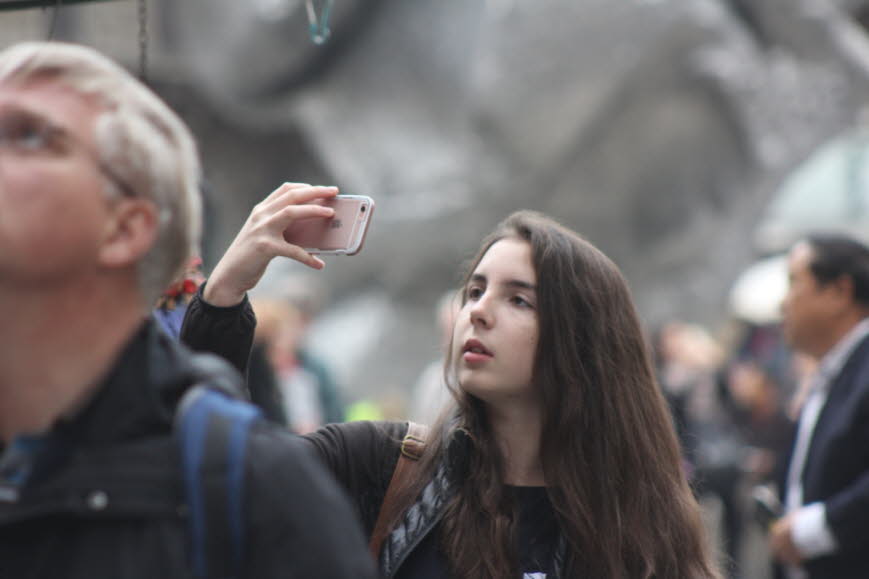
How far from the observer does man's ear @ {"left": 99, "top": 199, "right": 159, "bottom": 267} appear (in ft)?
4.84

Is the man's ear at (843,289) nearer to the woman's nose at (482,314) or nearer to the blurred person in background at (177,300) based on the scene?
the woman's nose at (482,314)

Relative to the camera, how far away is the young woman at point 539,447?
2.38m

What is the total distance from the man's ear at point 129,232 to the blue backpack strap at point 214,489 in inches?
8.7

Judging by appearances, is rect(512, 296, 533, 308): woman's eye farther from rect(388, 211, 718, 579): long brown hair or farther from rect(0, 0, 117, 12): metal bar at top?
rect(0, 0, 117, 12): metal bar at top

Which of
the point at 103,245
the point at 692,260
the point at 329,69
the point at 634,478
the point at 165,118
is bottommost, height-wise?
the point at 692,260

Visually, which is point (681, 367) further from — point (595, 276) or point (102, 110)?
point (102, 110)

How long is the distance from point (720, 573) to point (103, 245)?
164 cm

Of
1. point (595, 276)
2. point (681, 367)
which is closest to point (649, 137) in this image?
point (681, 367)

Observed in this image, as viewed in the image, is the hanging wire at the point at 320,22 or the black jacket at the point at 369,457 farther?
the hanging wire at the point at 320,22

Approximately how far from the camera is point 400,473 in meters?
2.46

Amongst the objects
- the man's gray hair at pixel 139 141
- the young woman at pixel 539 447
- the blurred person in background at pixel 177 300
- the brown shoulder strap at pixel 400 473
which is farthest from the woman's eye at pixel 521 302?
the man's gray hair at pixel 139 141

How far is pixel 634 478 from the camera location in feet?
8.44

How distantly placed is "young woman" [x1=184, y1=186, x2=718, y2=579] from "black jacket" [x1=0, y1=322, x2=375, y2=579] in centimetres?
85

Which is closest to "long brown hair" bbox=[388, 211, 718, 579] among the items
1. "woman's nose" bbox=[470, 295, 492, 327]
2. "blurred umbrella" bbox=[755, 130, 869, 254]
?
"woman's nose" bbox=[470, 295, 492, 327]
